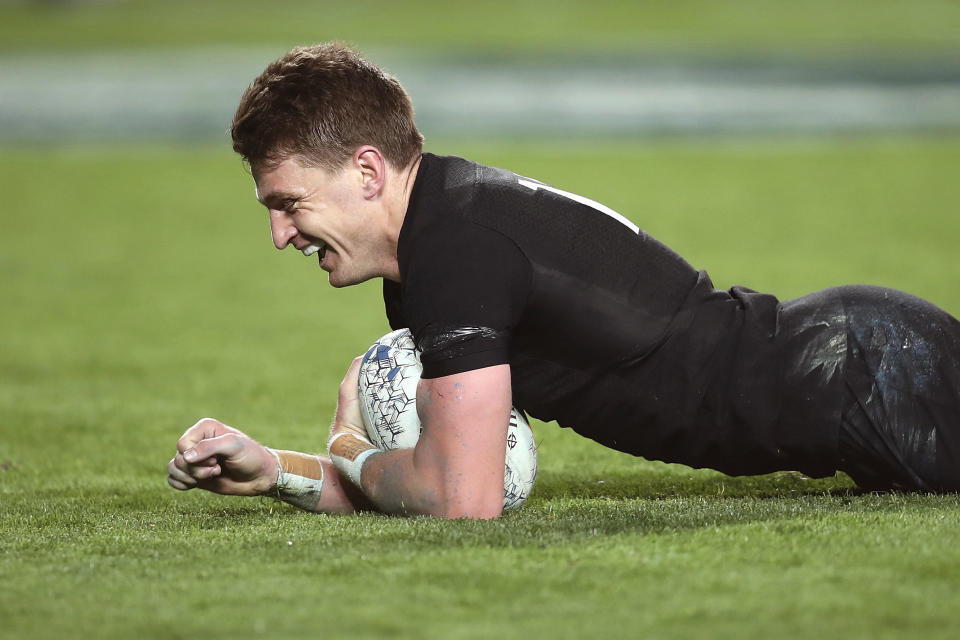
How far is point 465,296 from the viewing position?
3365 millimetres

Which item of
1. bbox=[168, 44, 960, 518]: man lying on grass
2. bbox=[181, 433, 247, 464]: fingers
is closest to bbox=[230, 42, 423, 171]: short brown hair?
bbox=[168, 44, 960, 518]: man lying on grass

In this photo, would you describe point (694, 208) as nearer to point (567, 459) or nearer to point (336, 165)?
point (567, 459)

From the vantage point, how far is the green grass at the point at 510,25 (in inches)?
1297

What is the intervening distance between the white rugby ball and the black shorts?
2.89ft

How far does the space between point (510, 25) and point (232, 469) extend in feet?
120

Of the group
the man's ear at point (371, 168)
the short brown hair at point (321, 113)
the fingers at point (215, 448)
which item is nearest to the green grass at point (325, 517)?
the fingers at point (215, 448)

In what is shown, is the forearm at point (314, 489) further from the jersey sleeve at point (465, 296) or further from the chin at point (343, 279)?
the jersey sleeve at point (465, 296)

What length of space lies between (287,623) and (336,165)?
1.29 meters

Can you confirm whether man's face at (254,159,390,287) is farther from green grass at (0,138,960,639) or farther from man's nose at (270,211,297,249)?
green grass at (0,138,960,639)

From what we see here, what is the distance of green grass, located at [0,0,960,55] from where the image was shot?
3294 cm

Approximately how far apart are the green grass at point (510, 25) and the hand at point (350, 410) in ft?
90.4

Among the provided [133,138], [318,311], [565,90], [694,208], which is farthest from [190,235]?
[565,90]

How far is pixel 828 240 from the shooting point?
11469mm

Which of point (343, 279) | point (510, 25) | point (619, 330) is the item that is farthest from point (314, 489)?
point (510, 25)
